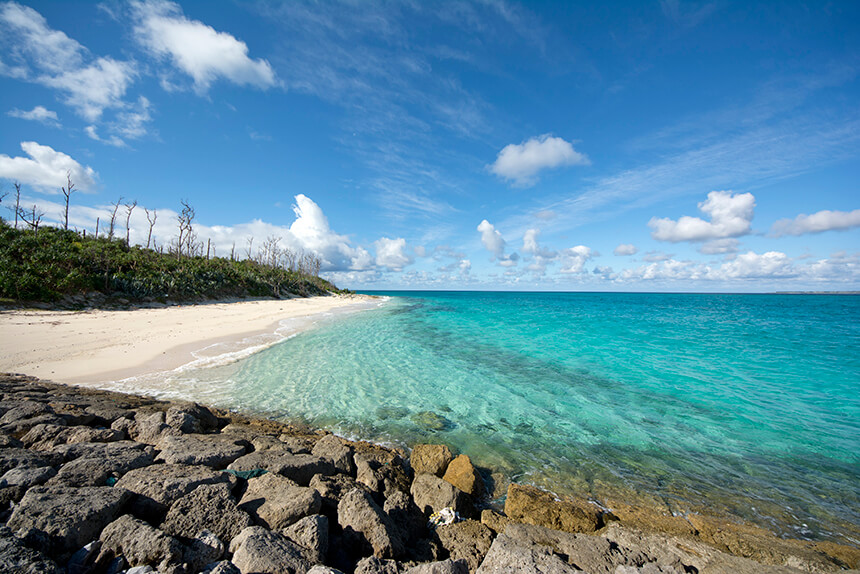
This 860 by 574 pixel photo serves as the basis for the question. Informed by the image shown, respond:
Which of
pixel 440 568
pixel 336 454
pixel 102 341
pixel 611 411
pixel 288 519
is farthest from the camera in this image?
pixel 102 341

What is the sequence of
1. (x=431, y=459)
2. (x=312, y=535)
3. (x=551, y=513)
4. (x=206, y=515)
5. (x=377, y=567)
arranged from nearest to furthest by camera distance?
1. (x=377, y=567)
2. (x=312, y=535)
3. (x=206, y=515)
4. (x=551, y=513)
5. (x=431, y=459)

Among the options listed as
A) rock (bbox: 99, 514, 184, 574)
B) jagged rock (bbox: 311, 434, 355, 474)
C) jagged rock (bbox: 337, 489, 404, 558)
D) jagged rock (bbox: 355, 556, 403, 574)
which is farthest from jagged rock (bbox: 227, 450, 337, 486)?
jagged rock (bbox: 355, 556, 403, 574)

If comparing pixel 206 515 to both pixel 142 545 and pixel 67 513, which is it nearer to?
pixel 142 545

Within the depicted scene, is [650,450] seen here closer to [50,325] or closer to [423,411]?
[423,411]

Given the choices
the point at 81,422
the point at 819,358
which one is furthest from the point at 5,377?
the point at 819,358

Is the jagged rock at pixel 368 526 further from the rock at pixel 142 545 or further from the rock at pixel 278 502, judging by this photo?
the rock at pixel 142 545

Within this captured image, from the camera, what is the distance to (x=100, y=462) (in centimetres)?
436

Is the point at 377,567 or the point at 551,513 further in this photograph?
Result: the point at 551,513

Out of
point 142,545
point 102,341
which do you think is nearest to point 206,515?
point 142,545

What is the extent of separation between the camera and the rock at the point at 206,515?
11.3 feet

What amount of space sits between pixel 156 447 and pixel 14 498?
6.10 feet

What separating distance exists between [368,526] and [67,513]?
9.83 ft

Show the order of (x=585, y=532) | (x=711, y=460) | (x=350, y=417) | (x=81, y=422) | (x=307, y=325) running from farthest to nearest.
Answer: (x=307, y=325) → (x=350, y=417) → (x=711, y=460) → (x=81, y=422) → (x=585, y=532)

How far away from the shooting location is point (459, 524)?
439 centimetres
